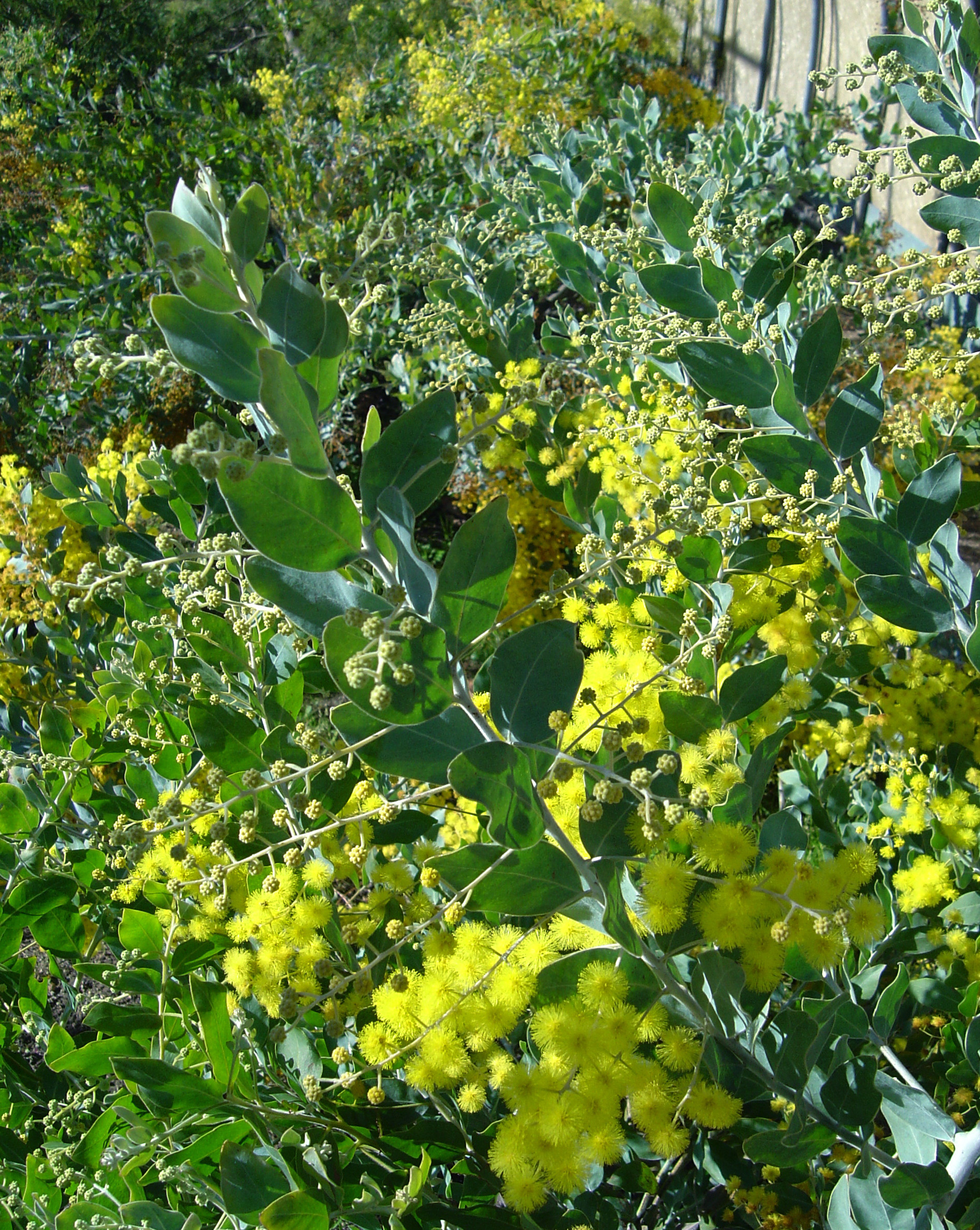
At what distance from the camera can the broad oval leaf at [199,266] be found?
0.86 m

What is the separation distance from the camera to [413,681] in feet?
2.92

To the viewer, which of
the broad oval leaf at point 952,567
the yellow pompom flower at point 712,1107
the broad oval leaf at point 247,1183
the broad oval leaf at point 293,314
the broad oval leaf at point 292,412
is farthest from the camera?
the broad oval leaf at point 952,567

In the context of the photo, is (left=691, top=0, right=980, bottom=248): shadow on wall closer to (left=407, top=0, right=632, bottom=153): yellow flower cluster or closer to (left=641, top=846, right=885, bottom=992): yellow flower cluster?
(left=407, top=0, right=632, bottom=153): yellow flower cluster

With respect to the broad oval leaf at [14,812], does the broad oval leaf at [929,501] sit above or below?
above

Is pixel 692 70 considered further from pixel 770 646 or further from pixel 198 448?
pixel 198 448

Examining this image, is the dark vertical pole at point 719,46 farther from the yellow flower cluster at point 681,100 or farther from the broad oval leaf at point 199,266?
the broad oval leaf at point 199,266

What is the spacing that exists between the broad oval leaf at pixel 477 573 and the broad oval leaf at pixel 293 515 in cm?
12

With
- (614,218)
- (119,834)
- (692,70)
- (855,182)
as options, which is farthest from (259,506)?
(692,70)

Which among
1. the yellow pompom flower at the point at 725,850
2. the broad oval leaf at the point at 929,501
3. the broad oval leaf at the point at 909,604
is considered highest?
the broad oval leaf at the point at 929,501

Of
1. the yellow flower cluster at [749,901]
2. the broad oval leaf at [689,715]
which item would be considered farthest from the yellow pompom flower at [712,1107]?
the broad oval leaf at [689,715]

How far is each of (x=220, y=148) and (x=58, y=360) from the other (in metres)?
2.63

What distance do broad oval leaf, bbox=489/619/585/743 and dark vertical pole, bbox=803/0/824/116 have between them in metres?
8.62

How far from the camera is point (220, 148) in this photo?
22.5 feet

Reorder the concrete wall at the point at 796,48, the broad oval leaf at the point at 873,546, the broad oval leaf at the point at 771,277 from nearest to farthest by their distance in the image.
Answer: the broad oval leaf at the point at 873,546 < the broad oval leaf at the point at 771,277 < the concrete wall at the point at 796,48
